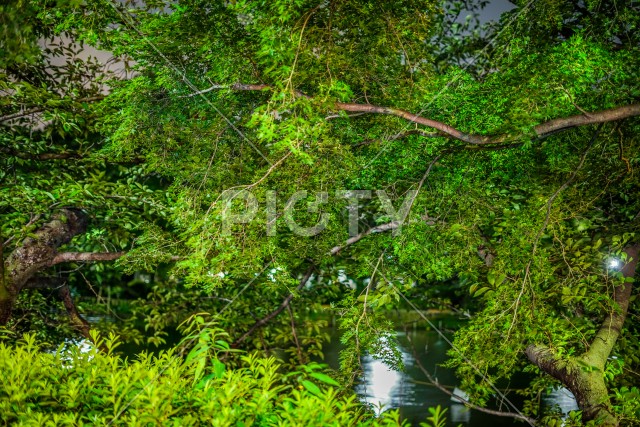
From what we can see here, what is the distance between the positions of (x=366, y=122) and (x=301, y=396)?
4.14m

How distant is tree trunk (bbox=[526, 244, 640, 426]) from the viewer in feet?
17.4

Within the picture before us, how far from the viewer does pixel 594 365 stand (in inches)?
218

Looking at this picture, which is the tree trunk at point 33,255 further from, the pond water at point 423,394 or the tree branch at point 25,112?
the pond water at point 423,394

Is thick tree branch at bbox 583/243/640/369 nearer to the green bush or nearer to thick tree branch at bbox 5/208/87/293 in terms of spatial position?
the green bush

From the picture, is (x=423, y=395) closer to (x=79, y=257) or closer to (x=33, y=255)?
(x=79, y=257)

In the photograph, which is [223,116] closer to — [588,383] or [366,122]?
[366,122]

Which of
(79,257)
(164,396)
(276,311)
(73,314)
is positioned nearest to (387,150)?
(276,311)

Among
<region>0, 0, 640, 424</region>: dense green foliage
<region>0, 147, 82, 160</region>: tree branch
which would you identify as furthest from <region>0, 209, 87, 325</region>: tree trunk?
<region>0, 147, 82, 160</region>: tree branch

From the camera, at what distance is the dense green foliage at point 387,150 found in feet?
15.7

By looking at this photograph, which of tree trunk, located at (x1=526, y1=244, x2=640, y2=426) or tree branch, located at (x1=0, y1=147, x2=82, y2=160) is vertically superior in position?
tree branch, located at (x1=0, y1=147, x2=82, y2=160)

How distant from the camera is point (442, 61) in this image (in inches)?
361

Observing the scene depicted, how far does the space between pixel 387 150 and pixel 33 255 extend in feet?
16.3

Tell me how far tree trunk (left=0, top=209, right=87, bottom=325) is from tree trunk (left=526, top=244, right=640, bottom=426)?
20.0 ft

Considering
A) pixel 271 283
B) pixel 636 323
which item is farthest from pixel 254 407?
pixel 636 323
